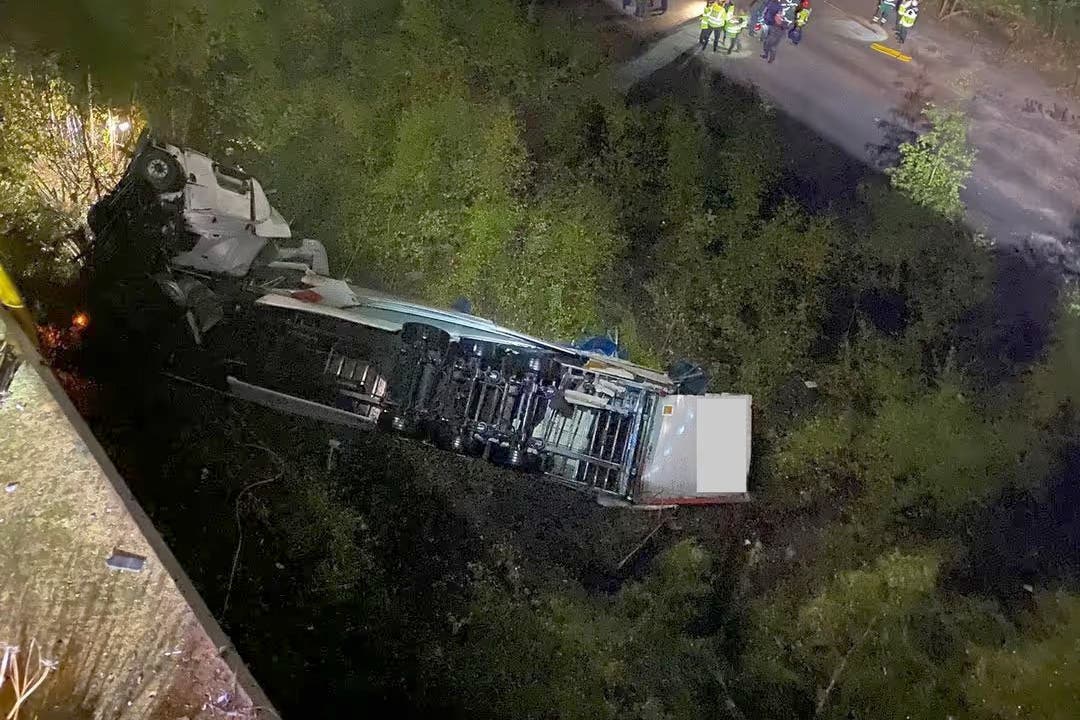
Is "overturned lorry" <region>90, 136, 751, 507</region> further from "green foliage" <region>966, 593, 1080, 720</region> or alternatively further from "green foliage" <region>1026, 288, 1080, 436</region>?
"green foliage" <region>1026, 288, 1080, 436</region>

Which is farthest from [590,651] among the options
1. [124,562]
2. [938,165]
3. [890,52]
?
[890,52]

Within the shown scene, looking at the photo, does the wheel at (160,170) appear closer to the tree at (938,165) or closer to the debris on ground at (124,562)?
the debris on ground at (124,562)

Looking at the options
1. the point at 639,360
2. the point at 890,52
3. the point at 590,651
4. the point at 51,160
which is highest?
the point at 890,52

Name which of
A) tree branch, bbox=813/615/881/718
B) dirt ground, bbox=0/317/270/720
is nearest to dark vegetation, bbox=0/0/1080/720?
tree branch, bbox=813/615/881/718

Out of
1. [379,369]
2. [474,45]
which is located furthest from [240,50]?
[379,369]

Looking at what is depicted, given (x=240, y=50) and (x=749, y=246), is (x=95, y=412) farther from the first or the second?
(x=749, y=246)

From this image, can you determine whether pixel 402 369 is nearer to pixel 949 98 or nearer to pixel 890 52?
pixel 890 52

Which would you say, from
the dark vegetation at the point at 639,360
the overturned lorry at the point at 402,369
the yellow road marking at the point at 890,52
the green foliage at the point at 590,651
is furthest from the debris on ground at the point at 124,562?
the yellow road marking at the point at 890,52
